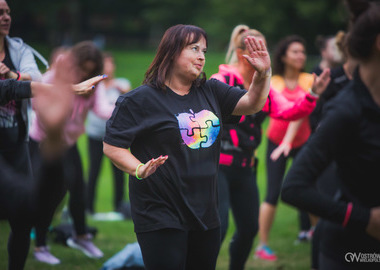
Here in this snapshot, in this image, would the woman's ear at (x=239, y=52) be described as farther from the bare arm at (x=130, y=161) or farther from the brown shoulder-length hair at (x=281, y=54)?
the bare arm at (x=130, y=161)

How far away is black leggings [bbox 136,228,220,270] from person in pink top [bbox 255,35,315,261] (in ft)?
8.96

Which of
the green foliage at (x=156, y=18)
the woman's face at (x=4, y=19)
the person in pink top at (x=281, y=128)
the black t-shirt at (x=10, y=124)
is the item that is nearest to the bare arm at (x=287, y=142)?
the person in pink top at (x=281, y=128)

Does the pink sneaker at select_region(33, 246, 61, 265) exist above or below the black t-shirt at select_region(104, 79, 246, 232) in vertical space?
below

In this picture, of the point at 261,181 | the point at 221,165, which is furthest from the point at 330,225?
the point at 261,181

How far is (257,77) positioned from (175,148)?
73 cm

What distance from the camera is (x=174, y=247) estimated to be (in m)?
3.35

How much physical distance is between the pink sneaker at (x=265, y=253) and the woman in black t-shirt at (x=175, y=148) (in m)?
2.85

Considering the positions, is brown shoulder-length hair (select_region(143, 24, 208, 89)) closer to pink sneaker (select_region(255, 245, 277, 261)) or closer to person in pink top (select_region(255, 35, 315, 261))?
person in pink top (select_region(255, 35, 315, 261))

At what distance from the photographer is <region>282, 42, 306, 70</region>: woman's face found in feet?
21.6

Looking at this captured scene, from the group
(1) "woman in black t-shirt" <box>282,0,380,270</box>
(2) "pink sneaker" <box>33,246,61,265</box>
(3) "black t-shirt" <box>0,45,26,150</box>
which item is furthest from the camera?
(2) "pink sneaker" <box>33,246,61,265</box>

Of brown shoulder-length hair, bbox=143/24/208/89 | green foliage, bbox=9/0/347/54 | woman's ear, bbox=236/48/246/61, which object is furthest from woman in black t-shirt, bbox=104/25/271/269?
green foliage, bbox=9/0/347/54

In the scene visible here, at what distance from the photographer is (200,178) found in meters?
3.43

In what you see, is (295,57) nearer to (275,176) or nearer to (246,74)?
(275,176)

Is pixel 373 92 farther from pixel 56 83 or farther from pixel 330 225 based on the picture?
pixel 56 83
